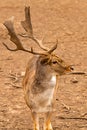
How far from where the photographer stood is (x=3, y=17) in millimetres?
14977

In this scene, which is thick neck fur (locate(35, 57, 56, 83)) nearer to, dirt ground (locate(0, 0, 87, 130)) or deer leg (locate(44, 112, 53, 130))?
→ deer leg (locate(44, 112, 53, 130))

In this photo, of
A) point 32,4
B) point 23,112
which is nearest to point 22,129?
point 23,112

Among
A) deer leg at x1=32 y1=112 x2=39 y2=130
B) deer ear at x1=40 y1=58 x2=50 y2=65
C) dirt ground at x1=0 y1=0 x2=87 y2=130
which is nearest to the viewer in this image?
deer ear at x1=40 y1=58 x2=50 y2=65

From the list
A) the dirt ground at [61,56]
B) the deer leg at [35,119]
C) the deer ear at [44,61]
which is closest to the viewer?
the deer ear at [44,61]

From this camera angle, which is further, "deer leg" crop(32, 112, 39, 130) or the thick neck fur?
"deer leg" crop(32, 112, 39, 130)

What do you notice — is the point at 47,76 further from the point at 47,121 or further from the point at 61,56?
the point at 61,56

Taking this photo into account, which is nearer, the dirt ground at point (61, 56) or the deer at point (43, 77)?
the deer at point (43, 77)

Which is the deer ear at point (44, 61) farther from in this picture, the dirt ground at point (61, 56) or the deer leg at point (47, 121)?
the dirt ground at point (61, 56)

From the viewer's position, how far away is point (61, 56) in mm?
11102

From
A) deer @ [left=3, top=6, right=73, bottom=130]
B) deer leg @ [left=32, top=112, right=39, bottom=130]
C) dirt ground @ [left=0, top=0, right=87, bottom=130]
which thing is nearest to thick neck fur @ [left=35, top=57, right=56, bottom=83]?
deer @ [left=3, top=6, right=73, bottom=130]

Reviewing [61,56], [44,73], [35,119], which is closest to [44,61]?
[44,73]

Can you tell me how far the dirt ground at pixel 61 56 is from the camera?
7668 mm

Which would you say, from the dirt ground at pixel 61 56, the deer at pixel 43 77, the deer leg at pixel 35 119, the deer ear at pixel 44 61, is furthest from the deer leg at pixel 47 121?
the deer ear at pixel 44 61

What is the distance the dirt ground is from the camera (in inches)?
302
